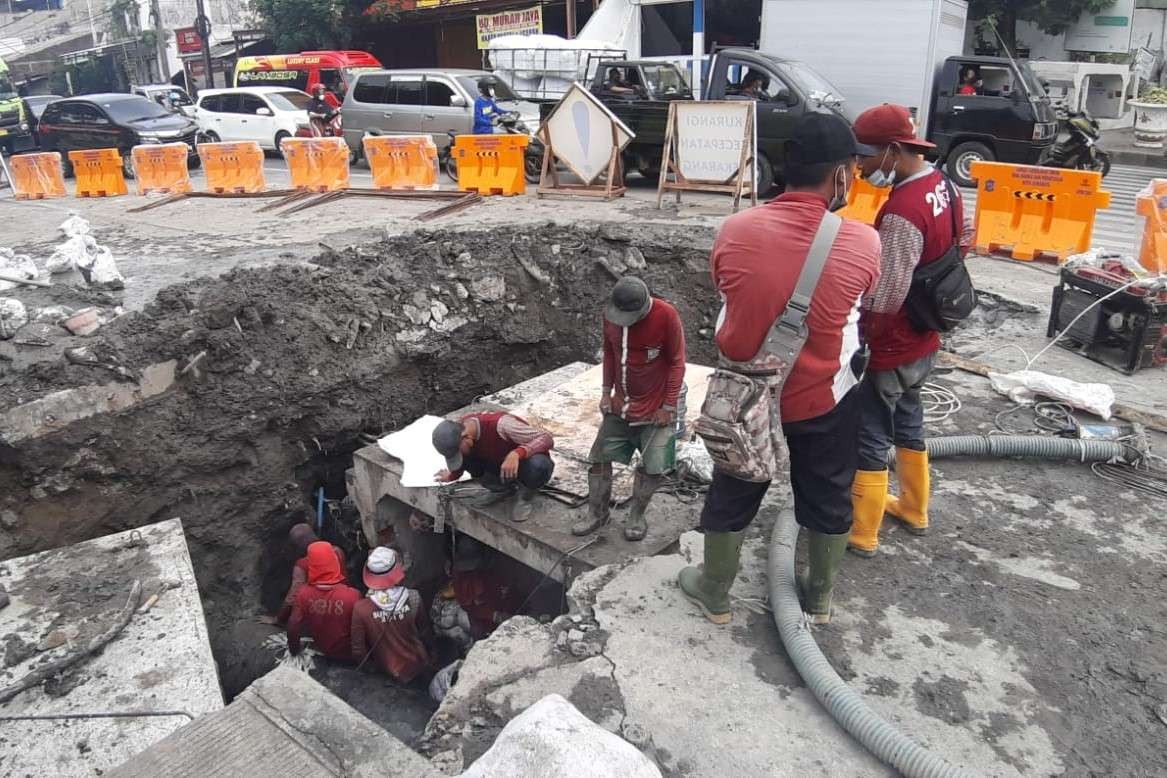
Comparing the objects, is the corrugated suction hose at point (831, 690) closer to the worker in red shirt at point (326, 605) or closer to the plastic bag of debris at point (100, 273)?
the worker in red shirt at point (326, 605)

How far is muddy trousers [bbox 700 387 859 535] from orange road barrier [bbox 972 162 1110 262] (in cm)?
698

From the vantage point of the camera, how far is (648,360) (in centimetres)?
416

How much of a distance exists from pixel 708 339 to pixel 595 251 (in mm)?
1549

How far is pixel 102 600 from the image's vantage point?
4.14 meters

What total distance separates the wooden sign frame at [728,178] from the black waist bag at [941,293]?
7.40 metres

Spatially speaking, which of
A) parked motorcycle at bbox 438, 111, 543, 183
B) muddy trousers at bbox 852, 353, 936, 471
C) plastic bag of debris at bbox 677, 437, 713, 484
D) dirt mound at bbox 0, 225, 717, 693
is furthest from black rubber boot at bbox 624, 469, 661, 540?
parked motorcycle at bbox 438, 111, 543, 183

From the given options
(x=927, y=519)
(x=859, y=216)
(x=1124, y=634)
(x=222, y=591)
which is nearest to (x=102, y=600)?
(x=222, y=591)

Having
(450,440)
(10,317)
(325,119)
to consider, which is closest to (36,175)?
(325,119)

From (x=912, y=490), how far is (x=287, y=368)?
516 centimetres

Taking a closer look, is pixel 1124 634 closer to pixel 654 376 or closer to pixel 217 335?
pixel 654 376

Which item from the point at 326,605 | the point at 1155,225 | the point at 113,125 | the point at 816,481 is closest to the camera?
the point at 816,481

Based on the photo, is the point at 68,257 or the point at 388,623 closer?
the point at 388,623

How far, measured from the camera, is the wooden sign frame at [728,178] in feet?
34.1

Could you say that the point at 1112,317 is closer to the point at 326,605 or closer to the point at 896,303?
the point at 896,303
